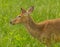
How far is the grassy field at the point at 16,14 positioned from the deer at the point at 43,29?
19 centimetres

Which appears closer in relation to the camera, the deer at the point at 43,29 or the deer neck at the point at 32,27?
the deer at the point at 43,29

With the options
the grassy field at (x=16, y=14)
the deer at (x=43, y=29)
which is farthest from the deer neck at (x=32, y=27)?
the grassy field at (x=16, y=14)

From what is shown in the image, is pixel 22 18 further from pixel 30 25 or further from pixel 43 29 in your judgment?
pixel 43 29

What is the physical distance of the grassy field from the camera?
32.4 feet

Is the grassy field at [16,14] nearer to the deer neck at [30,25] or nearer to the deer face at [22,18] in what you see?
the deer neck at [30,25]

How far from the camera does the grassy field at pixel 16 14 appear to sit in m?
9.89

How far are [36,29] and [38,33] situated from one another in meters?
0.13

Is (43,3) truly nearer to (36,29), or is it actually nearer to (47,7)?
(47,7)

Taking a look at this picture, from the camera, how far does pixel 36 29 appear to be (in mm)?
9828

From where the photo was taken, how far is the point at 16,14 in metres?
11.9

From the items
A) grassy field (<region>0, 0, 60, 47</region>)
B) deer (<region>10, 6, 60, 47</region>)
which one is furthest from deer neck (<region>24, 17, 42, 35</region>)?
grassy field (<region>0, 0, 60, 47</region>)

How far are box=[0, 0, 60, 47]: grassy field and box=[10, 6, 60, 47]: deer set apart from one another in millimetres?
189

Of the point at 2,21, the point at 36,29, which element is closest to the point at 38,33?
the point at 36,29

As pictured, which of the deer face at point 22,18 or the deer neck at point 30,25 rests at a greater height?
the deer face at point 22,18
